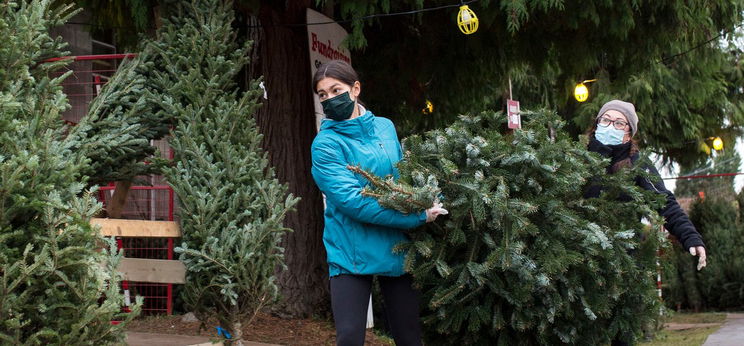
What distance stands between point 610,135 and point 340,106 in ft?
5.71

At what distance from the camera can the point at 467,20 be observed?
7.06m

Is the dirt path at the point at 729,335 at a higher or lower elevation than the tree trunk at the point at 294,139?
lower

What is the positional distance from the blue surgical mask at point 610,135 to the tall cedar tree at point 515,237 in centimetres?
54

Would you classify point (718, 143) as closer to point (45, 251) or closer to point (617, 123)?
point (617, 123)

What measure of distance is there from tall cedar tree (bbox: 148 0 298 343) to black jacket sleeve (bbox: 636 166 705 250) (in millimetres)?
1954

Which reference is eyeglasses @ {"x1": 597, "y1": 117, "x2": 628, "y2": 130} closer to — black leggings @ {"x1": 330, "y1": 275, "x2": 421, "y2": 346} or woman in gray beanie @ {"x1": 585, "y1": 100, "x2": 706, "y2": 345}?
woman in gray beanie @ {"x1": 585, "y1": 100, "x2": 706, "y2": 345}

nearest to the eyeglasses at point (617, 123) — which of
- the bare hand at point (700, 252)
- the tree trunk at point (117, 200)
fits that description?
the bare hand at point (700, 252)

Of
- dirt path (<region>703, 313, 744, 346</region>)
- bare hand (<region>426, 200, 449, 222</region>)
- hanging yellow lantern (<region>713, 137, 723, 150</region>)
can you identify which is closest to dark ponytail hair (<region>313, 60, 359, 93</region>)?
bare hand (<region>426, 200, 449, 222</region>)

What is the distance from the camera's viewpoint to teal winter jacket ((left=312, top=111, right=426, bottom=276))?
12.1ft

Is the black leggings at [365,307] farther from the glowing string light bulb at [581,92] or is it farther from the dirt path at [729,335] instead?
the glowing string light bulb at [581,92]

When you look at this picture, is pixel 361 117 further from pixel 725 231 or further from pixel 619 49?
pixel 725 231

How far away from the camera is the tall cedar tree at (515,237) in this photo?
380 centimetres

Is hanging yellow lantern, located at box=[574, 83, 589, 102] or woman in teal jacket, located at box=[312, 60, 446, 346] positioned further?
hanging yellow lantern, located at box=[574, 83, 589, 102]

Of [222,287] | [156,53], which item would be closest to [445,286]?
[222,287]
